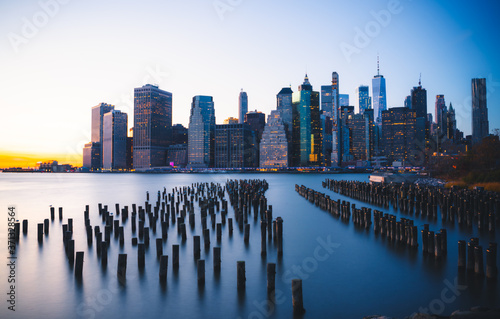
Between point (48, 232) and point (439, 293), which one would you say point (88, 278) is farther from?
point (439, 293)

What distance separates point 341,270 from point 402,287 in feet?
10.4

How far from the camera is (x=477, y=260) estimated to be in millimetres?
13992

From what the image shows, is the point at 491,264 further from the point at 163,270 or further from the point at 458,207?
the point at 458,207

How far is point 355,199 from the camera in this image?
47.5 m

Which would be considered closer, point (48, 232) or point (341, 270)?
point (341, 270)

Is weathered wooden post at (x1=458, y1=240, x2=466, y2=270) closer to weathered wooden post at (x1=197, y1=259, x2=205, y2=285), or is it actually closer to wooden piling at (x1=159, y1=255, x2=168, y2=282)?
weathered wooden post at (x1=197, y1=259, x2=205, y2=285)

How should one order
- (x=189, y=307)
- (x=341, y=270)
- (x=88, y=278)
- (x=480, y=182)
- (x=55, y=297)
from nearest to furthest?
1. (x=189, y=307)
2. (x=55, y=297)
3. (x=88, y=278)
4. (x=341, y=270)
5. (x=480, y=182)

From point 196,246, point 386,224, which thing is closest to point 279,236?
point 196,246

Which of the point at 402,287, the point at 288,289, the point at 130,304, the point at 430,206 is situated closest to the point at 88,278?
the point at 130,304

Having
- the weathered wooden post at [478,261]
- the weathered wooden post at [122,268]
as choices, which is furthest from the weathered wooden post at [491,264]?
the weathered wooden post at [122,268]

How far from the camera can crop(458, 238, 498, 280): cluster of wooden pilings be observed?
1330cm

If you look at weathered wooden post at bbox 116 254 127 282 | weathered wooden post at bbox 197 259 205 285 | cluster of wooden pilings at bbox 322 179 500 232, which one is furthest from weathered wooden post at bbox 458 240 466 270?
weathered wooden post at bbox 116 254 127 282

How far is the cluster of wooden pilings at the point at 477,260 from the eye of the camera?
43.6ft

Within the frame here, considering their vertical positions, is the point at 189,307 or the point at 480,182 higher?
the point at 480,182
